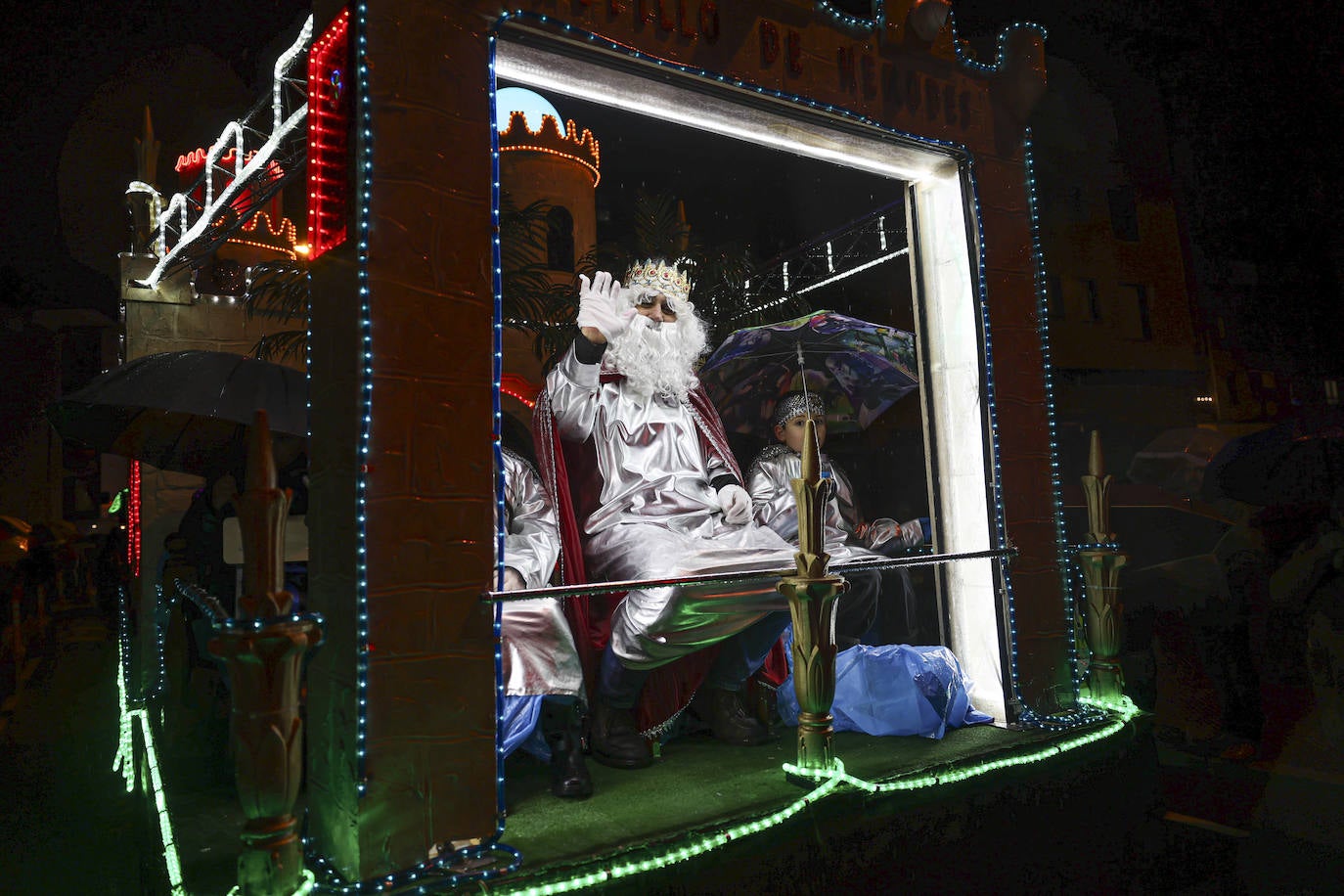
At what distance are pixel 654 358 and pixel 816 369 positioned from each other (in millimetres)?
1821

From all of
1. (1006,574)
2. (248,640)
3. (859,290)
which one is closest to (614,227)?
(859,290)

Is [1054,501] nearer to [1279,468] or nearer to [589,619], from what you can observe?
[1279,468]

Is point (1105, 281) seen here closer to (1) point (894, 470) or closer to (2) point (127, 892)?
(1) point (894, 470)

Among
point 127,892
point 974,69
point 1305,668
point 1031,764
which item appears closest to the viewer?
point 127,892

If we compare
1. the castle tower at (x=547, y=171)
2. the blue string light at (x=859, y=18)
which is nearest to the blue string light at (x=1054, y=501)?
the blue string light at (x=859, y=18)

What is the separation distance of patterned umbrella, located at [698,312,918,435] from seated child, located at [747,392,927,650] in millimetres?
256

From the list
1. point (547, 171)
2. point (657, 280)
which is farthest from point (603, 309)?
point (547, 171)

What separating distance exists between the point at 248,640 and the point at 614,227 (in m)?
5.11

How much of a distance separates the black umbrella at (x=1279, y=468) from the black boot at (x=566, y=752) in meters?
4.22

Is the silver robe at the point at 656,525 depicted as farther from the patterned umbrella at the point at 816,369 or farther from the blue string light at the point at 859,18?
the blue string light at the point at 859,18

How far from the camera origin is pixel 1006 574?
14.9 ft

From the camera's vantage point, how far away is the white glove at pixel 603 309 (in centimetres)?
458

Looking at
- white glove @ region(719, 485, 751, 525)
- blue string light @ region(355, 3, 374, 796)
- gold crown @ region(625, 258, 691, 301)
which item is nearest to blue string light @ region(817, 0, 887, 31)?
gold crown @ region(625, 258, 691, 301)

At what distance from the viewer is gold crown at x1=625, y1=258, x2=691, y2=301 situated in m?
4.98
